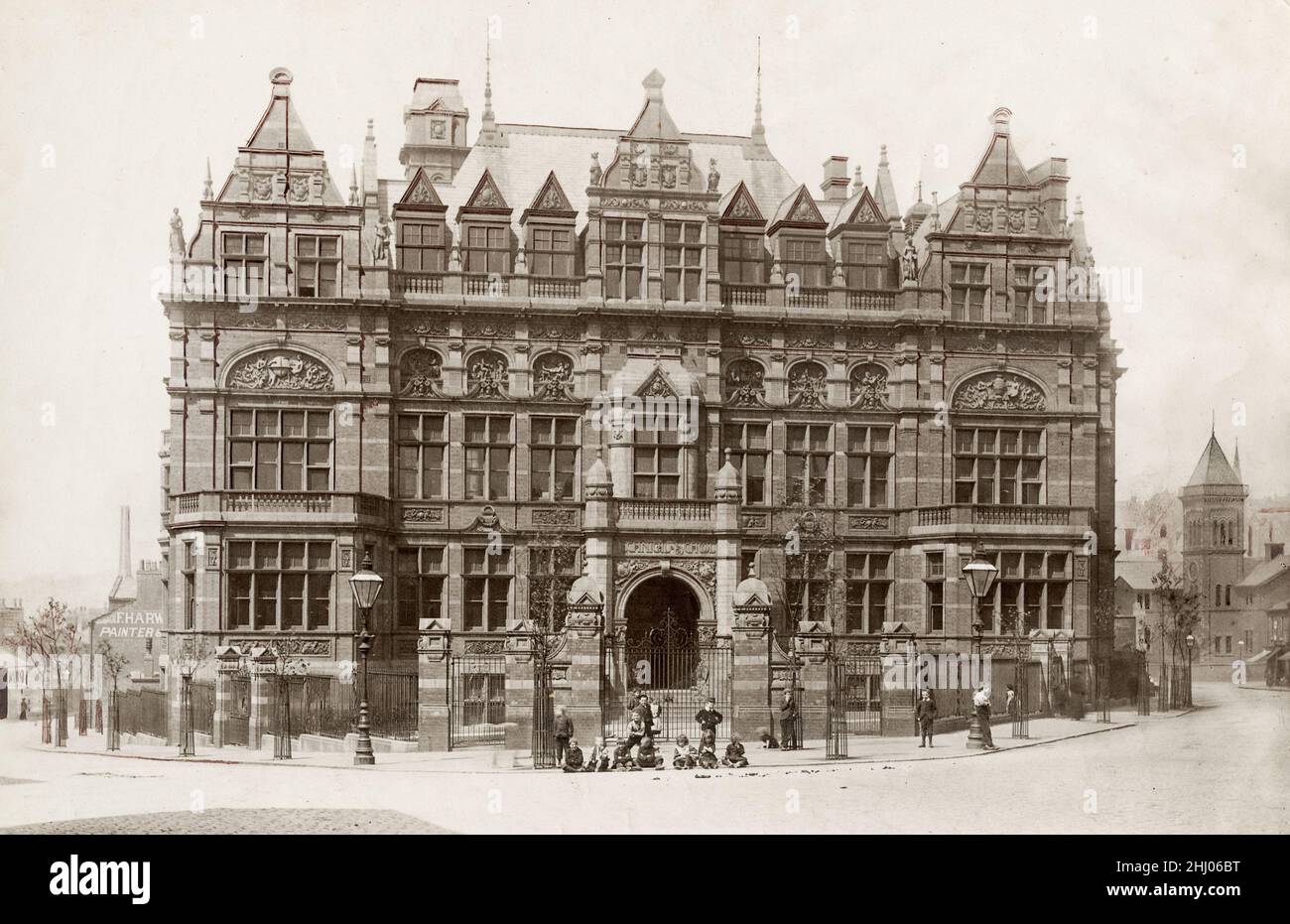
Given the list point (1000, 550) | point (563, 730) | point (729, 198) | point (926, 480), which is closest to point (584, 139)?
point (729, 198)

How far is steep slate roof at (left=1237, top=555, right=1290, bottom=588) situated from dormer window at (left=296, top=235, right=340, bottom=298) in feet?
105

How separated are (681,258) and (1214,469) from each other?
586 inches

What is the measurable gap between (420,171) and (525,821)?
2241 centimetres

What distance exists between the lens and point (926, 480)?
127 feet

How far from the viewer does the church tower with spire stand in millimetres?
32938

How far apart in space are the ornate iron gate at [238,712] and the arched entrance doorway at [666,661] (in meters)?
8.28

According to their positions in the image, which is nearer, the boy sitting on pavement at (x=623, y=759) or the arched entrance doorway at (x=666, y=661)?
the boy sitting on pavement at (x=623, y=759)

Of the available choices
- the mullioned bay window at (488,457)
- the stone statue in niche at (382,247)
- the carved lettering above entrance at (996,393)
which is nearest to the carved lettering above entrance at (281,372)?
the stone statue in niche at (382,247)

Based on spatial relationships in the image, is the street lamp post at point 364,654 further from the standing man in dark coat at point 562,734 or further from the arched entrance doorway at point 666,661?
the arched entrance doorway at point 666,661

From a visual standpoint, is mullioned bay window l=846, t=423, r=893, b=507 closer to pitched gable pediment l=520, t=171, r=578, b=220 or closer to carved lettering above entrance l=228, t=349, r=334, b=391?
pitched gable pediment l=520, t=171, r=578, b=220

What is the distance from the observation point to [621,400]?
37750mm

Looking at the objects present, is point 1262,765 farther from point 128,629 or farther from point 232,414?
point 128,629

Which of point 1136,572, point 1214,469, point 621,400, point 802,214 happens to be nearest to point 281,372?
point 621,400

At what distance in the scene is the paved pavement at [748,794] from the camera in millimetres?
20797
